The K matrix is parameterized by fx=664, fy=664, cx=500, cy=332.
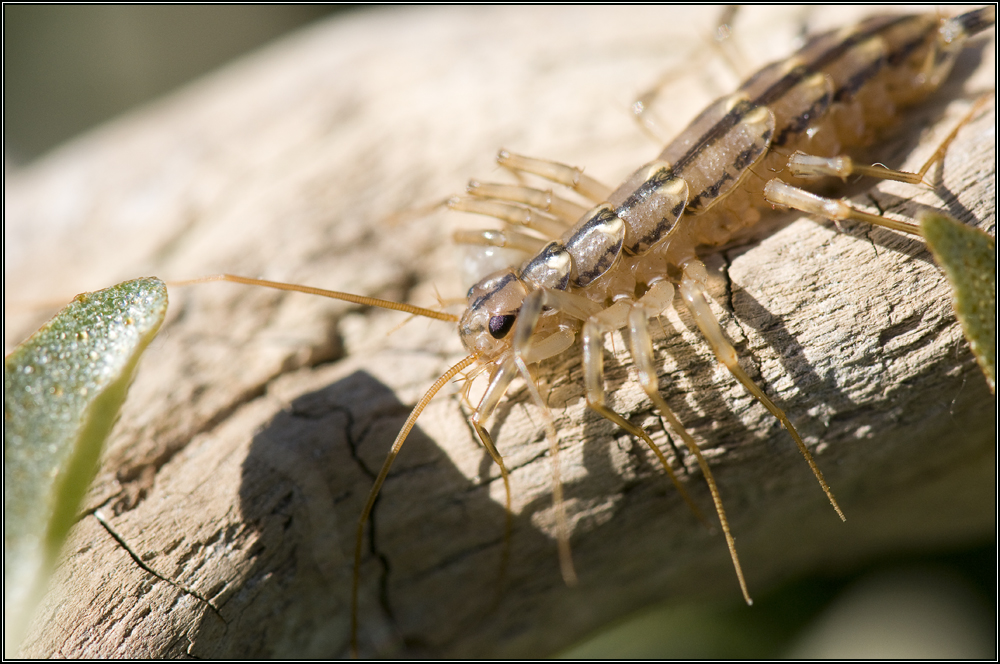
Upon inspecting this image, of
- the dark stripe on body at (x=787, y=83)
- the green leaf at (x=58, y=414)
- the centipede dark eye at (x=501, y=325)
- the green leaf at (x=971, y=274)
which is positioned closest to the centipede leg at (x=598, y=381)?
the centipede dark eye at (x=501, y=325)

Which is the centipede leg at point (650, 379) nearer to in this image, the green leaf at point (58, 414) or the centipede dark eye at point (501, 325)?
the centipede dark eye at point (501, 325)

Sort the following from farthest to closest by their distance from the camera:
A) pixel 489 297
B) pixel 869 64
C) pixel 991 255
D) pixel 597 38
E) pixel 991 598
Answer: pixel 597 38
pixel 991 598
pixel 869 64
pixel 489 297
pixel 991 255

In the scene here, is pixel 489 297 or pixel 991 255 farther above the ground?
pixel 489 297

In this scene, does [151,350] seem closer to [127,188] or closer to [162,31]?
[127,188]

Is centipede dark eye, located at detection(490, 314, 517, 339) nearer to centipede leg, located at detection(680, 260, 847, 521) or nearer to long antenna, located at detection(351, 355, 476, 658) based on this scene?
long antenna, located at detection(351, 355, 476, 658)

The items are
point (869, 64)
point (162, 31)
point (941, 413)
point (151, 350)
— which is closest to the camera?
point (941, 413)

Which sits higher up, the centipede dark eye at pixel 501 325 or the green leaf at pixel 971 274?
the centipede dark eye at pixel 501 325

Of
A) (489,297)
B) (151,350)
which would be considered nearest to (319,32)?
(151,350)
